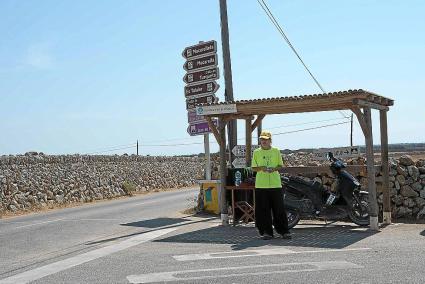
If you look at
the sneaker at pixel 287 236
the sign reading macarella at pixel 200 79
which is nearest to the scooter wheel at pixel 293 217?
the sneaker at pixel 287 236

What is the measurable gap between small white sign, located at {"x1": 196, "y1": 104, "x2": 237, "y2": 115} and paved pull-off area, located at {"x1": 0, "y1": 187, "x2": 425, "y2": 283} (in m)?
2.42

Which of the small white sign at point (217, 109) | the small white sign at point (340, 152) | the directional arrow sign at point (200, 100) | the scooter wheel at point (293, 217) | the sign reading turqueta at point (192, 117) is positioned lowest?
the scooter wheel at point (293, 217)

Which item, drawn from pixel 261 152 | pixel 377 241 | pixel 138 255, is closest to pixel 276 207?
pixel 261 152

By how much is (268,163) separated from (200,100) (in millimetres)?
5631

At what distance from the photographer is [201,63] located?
15.3 meters

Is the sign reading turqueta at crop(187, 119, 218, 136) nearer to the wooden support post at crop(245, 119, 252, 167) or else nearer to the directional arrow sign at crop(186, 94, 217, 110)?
the directional arrow sign at crop(186, 94, 217, 110)

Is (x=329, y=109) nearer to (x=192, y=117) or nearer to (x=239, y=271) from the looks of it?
(x=192, y=117)

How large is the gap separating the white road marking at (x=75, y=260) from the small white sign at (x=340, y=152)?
12.5 feet

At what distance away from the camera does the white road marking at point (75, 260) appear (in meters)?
7.38

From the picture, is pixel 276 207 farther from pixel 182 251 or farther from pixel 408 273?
pixel 408 273

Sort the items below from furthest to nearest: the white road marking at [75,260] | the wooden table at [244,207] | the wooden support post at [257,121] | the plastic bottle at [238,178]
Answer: the wooden support post at [257,121], the plastic bottle at [238,178], the wooden table at [244,207], the white road marking at [75,260]

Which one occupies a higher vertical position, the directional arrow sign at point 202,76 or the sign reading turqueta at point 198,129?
the directional arrow sign at point 202,76

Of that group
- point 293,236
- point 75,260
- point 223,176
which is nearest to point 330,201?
point 293,236

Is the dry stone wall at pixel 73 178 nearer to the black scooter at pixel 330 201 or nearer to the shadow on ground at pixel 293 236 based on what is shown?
the shadow on ground at pixel 293 236
